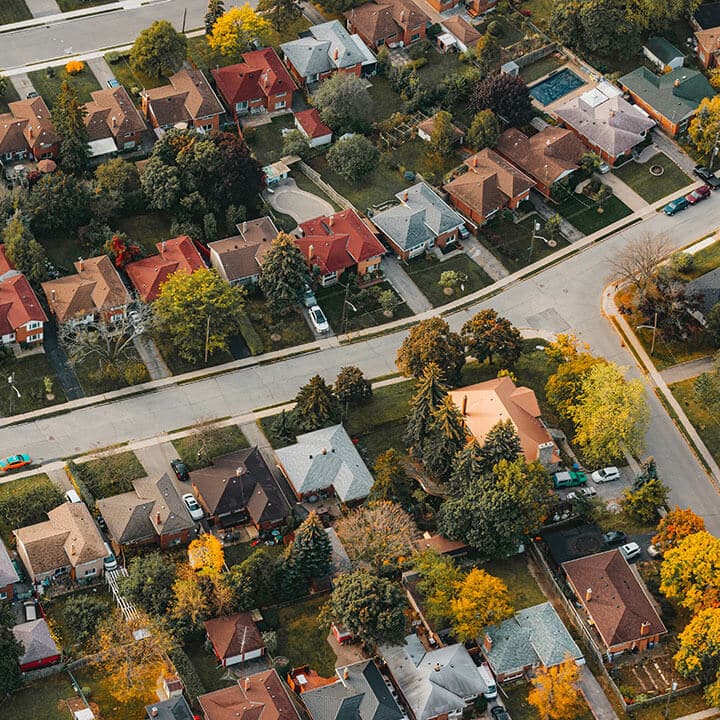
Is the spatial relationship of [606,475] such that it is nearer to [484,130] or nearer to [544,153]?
[544,153]

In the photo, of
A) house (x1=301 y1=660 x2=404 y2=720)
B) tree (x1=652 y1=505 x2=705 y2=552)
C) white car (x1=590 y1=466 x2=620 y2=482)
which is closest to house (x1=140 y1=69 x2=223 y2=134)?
white car (x1=590 y1=466 x2=620 y2=482)

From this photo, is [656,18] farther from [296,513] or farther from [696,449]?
[296,513]

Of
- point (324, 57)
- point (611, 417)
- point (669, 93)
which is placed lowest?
point (611, 417)

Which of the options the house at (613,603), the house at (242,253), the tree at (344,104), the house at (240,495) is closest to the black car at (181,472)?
the house at (240,495)

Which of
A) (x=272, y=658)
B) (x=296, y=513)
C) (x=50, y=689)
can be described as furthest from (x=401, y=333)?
(x=50, y=689)

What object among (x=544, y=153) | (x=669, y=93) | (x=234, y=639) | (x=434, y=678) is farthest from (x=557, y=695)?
(x=669, y=93)
